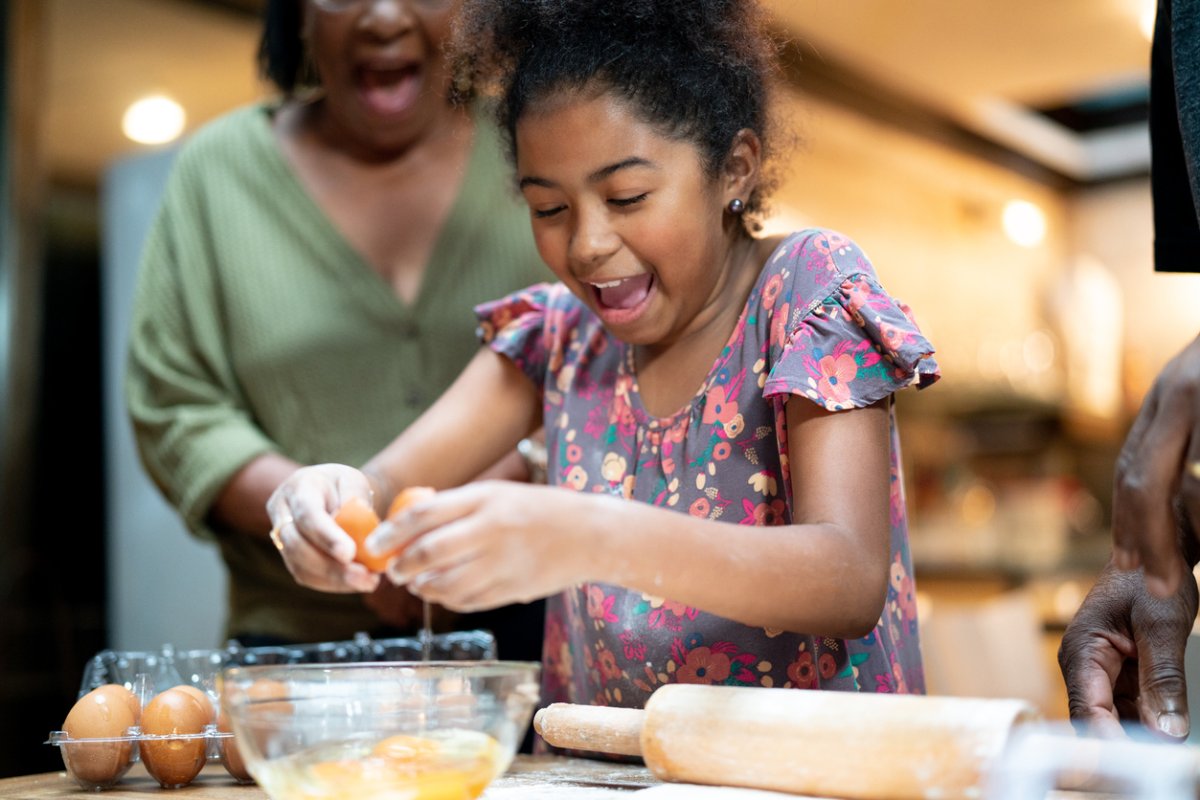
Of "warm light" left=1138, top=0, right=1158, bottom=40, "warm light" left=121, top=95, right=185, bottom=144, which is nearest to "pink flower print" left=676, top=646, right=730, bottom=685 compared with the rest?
"warm light" left=121, top=95, right=185, bottom=144

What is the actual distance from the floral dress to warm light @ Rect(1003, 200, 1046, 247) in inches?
200

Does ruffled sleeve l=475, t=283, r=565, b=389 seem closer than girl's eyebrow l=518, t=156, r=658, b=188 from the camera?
No

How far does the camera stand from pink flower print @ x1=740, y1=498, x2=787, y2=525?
124cm

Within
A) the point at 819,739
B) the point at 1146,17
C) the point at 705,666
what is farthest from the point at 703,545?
the point at 1146,17

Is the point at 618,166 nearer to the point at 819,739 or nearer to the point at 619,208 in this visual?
the point at 619,208

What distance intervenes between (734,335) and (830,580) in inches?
12.9

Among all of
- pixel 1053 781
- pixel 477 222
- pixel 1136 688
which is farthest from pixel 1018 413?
pixel 1053 781

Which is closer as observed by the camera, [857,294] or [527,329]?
[857,294]

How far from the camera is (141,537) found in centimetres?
294

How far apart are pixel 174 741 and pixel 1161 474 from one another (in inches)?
32.5

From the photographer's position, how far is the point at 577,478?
4.50ft

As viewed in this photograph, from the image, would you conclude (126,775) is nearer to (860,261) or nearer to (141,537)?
(860,261)

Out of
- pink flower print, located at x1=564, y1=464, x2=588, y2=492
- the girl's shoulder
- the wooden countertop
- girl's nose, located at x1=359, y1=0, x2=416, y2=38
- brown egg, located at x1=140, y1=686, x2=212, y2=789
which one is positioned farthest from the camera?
girl's nose, located at x1=359, y1=0, x2=416, y2=38

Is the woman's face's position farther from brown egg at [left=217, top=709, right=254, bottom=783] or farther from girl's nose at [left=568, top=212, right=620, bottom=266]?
brown egg at [left=217, top=709, right=254, bottom=783]
